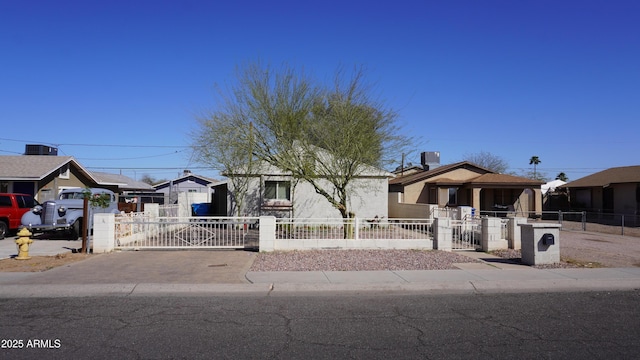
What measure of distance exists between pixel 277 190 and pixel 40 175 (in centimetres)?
1319

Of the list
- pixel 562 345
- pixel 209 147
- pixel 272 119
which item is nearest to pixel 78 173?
pixel 209 147

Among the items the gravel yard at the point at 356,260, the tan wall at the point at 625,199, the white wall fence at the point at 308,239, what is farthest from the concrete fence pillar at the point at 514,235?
the tan wall at the point at 625,199

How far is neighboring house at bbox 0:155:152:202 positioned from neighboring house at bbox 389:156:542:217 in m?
20.7

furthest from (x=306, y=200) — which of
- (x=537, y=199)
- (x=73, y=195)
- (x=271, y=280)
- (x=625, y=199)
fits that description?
(x=625, y=199)

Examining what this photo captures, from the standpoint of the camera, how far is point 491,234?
14.5 metres

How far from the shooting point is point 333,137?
50.3ft

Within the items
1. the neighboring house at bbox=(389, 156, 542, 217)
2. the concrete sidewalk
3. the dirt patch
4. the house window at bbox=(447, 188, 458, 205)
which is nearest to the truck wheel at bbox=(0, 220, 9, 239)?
the concrete sidewalk

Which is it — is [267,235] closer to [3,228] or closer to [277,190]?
[277,190]

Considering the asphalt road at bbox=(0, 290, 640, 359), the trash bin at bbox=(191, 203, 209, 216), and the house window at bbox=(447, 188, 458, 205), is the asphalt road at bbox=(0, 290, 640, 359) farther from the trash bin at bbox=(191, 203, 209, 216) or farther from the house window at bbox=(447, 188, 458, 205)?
the house window at bbox=(447, 188, 458, 205)

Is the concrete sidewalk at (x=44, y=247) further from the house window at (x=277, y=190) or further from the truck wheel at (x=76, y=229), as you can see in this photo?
the house window at (x=277, y=190)

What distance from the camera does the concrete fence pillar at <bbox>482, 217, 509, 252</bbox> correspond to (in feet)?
47.5

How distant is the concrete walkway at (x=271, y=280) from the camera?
8.80 m

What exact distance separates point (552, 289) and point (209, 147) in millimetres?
14083

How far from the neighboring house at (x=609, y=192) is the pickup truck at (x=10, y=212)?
33390 millimetres
